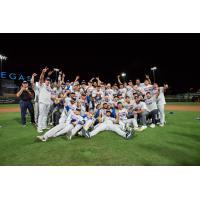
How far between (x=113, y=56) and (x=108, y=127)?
9145mm

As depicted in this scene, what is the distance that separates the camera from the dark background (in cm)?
713

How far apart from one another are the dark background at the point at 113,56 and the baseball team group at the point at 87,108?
1.69m

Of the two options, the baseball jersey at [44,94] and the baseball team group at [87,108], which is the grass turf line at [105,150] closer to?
the baseball team group at [87,108]

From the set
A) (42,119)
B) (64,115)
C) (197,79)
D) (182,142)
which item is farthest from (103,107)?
(197,79)

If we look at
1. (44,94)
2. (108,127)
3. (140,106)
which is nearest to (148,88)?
(140,106)

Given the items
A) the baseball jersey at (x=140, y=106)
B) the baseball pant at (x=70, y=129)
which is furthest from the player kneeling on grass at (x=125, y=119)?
the baseball pant at (x=70, y=129)

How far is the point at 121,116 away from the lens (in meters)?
6.62

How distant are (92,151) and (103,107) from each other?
7.80 feet

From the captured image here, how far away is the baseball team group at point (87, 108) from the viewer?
18.5ft

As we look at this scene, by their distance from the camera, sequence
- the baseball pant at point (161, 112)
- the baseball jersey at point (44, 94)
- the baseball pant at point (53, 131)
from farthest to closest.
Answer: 1. the baseball pant at point (161, 112)
2. the baseball jersey at point (44, 94)
3. the baseball pant at point (53, 131)

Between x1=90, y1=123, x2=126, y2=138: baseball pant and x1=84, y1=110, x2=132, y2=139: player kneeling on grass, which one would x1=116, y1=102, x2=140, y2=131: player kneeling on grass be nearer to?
x1=84, y1=110, x2=132, y2=139: player kneeling on grass

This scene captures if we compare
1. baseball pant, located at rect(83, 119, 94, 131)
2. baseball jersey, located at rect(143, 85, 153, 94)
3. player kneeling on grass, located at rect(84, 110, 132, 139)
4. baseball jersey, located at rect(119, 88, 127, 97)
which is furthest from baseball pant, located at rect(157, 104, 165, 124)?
baseball pant, located at rect(83, 119, 94, 131)

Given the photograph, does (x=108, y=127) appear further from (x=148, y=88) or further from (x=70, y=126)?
(x=148, y=88)
